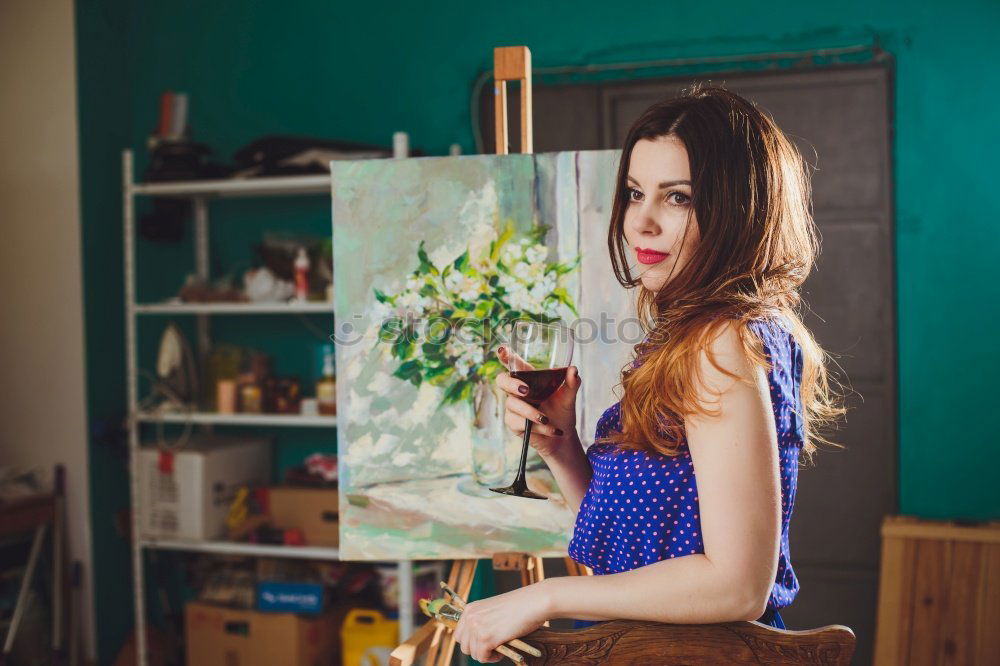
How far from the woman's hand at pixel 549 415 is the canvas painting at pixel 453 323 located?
39 cm

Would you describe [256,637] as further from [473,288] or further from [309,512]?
[473,288]

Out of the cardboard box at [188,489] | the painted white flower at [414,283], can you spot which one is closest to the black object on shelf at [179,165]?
the cardboard box at [188,489]

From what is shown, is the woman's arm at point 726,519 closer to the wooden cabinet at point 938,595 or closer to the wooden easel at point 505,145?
the wooden easel at point 505,145

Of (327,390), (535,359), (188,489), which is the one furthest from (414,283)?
(188,489)

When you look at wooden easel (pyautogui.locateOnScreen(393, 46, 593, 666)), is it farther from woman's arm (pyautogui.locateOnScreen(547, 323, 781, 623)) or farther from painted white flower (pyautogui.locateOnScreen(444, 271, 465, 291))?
woman's arm (pyautogui.locateOnScreen(547, 323, 781, 623))

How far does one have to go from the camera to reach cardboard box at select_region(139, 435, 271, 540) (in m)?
2.89

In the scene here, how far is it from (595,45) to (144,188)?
1600 mm

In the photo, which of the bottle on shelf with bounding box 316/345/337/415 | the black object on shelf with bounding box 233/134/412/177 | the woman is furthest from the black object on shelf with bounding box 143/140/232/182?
the woman

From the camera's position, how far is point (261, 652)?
9.36 ft

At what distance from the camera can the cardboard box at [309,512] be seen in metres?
2.92

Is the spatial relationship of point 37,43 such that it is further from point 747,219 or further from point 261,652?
point 747,219

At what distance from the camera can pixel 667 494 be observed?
1.05 m

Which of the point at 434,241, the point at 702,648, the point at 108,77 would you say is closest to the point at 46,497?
the point at 108,77

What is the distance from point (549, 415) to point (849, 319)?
1781 mm
